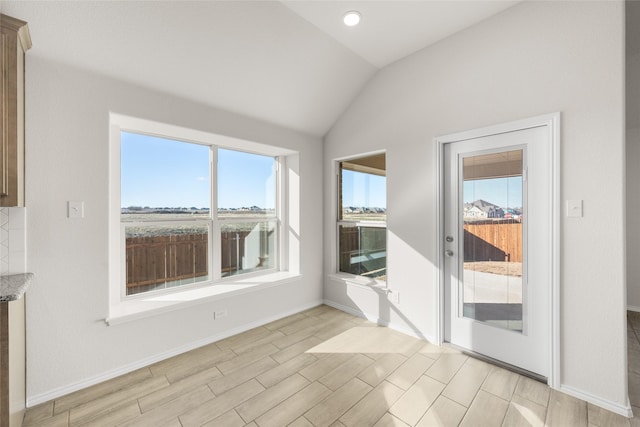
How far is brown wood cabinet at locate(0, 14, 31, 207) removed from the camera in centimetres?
156

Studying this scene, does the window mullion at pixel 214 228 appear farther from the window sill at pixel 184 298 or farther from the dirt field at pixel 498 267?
the dirt field at pixel 498 267

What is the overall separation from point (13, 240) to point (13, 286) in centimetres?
47

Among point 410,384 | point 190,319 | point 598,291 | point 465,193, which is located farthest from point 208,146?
point 598,291

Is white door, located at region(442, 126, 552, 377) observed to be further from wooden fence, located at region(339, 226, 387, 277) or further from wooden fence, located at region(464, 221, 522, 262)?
wooden fence, located at region(339, 226, 387, 277)

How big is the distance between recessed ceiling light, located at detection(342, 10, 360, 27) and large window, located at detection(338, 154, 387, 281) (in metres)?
1.43

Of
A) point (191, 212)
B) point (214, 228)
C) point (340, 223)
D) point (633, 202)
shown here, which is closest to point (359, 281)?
point (340, 223)

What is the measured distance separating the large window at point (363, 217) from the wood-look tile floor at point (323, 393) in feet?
3.54

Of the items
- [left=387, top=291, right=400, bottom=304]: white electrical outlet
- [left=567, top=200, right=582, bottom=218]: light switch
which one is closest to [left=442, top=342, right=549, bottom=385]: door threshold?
[left=387, top=291, right=400, bottom=304]: white electrical outlet

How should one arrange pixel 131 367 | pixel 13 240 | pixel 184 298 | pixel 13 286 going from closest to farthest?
pixel 13 286, pixel 13 240, pixel 131 367, pixel 184 298

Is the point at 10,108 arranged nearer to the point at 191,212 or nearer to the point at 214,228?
the point at 191,212

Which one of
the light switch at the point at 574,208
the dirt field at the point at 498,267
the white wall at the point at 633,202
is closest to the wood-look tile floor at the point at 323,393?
the dirt field at the point at 498,267

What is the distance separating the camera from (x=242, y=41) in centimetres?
231

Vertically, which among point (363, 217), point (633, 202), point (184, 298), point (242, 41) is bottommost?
point (184, 298)

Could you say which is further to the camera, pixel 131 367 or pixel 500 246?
pixel 500 246
